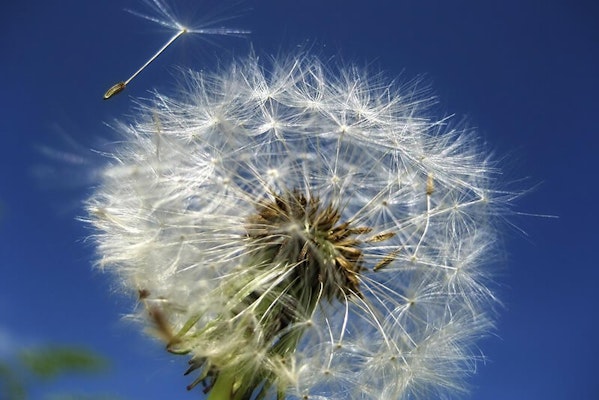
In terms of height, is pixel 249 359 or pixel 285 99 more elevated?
pixel 285 99

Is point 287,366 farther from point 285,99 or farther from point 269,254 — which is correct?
point 285,99

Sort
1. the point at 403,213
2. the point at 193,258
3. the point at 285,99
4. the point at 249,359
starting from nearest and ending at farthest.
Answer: the point at 249,359 < the point at 193,258 < the point at 403,213 < the point at 285,99

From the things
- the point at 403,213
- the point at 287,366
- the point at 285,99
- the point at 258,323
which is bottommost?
the point at 287,366

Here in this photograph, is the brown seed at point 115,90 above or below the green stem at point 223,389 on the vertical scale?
above

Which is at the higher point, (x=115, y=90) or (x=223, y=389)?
(x=115, y=90)

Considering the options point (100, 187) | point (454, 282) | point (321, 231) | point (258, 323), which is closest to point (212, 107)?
point (100, 187)

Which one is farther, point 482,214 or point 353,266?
point 482,214

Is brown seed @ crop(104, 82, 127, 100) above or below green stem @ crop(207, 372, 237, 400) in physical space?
above

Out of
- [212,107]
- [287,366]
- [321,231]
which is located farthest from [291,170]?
[287,366]

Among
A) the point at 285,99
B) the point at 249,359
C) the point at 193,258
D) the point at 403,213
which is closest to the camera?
the point at 249,359
